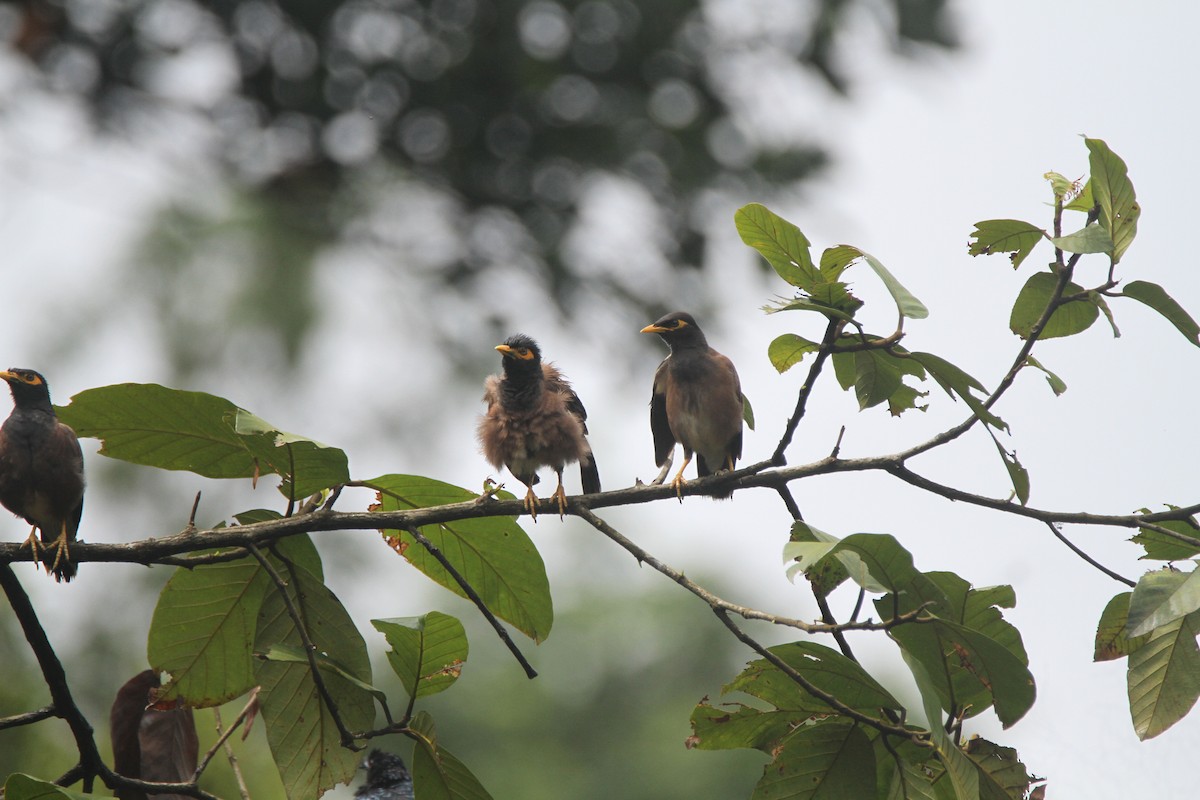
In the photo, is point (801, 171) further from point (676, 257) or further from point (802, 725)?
point (802, 725)

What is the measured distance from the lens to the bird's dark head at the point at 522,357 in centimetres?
383

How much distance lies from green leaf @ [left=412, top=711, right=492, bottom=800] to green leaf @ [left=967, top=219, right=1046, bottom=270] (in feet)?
4.25

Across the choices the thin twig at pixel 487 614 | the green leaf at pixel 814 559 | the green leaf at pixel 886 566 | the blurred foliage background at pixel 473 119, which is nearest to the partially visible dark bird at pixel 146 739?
the thin twig at pixel 487 614

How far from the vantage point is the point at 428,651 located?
2.17 metres

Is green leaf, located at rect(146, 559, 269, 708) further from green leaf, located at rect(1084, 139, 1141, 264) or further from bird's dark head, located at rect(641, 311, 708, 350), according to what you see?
bird's dark head, located at rect(641, 311, 708, 350)

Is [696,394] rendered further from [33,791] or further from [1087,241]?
[33,791]

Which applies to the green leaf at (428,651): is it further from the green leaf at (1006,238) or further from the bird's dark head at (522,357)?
the bird's dark head at (522,357)

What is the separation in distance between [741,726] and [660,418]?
6.97ft

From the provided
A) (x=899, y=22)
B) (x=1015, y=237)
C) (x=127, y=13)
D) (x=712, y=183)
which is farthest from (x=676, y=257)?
(x=1015, y=237)

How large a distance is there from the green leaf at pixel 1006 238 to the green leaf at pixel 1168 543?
0.52m

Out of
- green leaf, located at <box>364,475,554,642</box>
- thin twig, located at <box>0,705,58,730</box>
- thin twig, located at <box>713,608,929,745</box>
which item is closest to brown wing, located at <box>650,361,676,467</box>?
green leaf, located at <box>364,475,554,642</box>

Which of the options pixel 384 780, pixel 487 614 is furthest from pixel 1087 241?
pixel 384 780

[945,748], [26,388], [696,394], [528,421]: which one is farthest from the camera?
[696,394]

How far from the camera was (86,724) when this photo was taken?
2.12m
